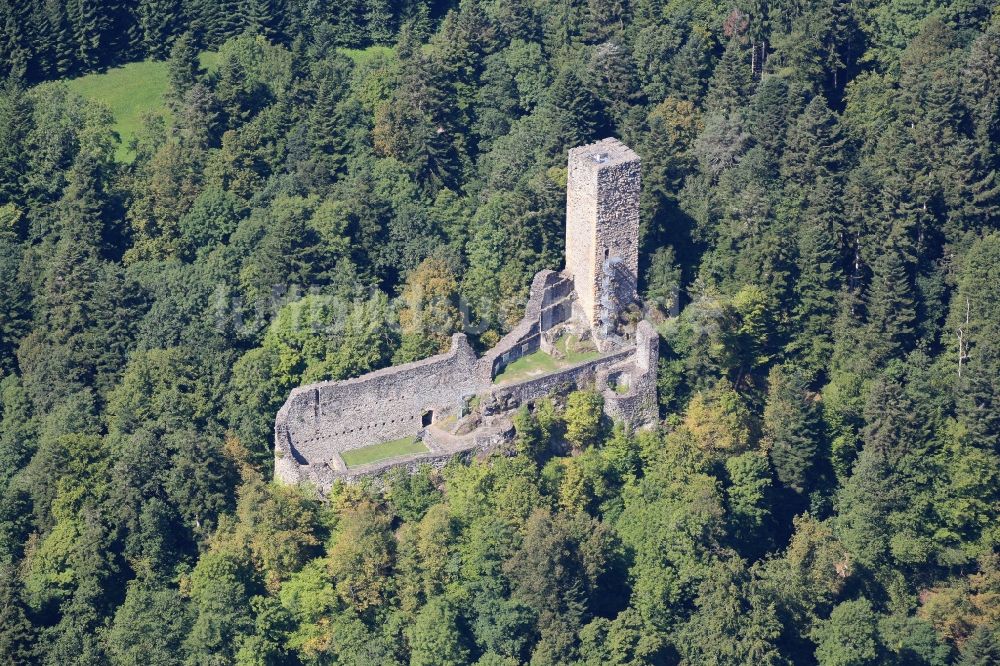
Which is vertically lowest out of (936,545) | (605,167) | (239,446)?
(936,545)

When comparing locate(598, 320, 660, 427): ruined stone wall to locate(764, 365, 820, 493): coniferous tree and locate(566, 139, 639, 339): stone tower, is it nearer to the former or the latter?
locate(566, 139, 639, 339): stone tower

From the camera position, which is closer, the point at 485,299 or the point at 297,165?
the point at 485,299

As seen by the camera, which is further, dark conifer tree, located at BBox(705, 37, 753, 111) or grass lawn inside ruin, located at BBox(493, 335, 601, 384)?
dark conifer tree, located at BBox(705, 37, 753, 111)

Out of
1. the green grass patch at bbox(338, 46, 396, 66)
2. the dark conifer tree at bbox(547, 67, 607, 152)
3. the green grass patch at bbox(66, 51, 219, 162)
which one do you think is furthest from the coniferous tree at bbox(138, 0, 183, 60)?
the dark conifer tree at bbox(547, 67, 607, 152)

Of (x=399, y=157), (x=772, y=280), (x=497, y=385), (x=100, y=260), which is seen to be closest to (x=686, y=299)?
(x=772, y=280)

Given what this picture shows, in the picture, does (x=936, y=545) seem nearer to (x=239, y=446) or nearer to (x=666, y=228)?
(x=666, y=228)

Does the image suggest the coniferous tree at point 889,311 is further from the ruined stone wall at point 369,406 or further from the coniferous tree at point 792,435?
the ruined stone wall at point 369,406

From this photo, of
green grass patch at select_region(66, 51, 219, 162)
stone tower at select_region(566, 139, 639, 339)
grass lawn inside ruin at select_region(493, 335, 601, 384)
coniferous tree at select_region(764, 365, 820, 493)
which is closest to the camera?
grass lawn inside ruin at select_region(493, 335, 601, 384)
